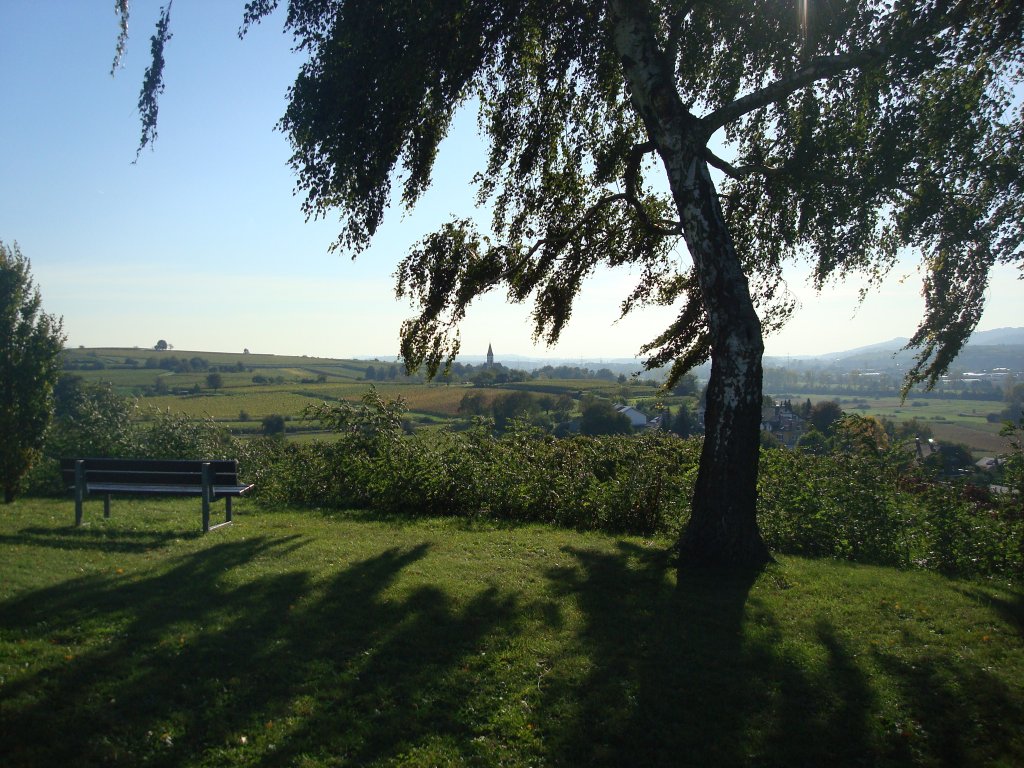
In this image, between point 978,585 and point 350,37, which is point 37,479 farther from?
point 978,585

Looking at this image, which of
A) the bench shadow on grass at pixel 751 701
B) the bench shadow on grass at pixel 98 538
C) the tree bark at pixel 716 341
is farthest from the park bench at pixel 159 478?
the tree bark at pixel 716 341

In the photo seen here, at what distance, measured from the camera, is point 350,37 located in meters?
7.91

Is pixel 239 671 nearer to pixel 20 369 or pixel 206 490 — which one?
pixel 206 490

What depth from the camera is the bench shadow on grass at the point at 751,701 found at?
11.9 feet

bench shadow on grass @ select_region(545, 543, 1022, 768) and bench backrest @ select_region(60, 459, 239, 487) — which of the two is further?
bench backrest @ select_region(60, 459, 239, 487)

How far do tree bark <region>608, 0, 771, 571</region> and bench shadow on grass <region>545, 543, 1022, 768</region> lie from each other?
1.44 meters

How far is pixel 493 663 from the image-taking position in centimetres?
464

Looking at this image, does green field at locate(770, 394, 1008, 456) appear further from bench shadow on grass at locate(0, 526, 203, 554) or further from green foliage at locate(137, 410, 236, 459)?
bench shadow on grass at locate(0, 526, 203, 554)

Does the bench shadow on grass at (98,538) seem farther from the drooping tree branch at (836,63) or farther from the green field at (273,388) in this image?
the drooping tree branch at (836,63)

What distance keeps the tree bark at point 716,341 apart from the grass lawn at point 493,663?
0.53m

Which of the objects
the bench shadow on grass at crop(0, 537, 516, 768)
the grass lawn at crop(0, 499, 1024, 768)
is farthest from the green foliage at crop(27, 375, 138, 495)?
the bench shadow on grass at crop(0, 537, 516, 768)

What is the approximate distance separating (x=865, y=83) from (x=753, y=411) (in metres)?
4.73

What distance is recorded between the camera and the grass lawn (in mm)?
3664

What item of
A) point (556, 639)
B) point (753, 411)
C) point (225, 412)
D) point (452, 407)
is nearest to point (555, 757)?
point (556, 639)
